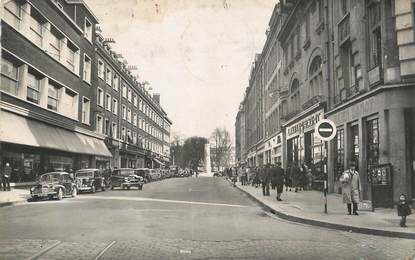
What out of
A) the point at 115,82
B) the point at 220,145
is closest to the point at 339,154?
the point at 115,82

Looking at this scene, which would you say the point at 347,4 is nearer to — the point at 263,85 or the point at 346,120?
the point at 346,120

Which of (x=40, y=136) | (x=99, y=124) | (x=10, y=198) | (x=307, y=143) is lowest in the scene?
(x=10, y=198)

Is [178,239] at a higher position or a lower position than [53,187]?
lower

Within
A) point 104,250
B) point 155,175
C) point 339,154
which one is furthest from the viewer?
point 155,175

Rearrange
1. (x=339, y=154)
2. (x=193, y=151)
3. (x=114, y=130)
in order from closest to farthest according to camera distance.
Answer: (x=339, y=154), (x=114, y=130), (x=193, y=151)

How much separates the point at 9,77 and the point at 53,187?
7.71 metres

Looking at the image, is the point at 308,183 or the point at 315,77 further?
the point at 308,183

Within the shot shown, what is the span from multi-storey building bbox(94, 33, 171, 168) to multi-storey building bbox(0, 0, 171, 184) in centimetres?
14

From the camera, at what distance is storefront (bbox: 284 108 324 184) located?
27641mm

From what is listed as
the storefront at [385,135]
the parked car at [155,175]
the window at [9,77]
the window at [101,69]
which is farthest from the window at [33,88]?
the parked car at [155,175]

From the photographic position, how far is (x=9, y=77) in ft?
86.4

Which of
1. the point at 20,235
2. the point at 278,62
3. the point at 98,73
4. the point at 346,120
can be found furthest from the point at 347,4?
the point at 98,73

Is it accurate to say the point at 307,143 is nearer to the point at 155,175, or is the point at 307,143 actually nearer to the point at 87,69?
the point at 87,69

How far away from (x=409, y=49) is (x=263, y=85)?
40.3m
